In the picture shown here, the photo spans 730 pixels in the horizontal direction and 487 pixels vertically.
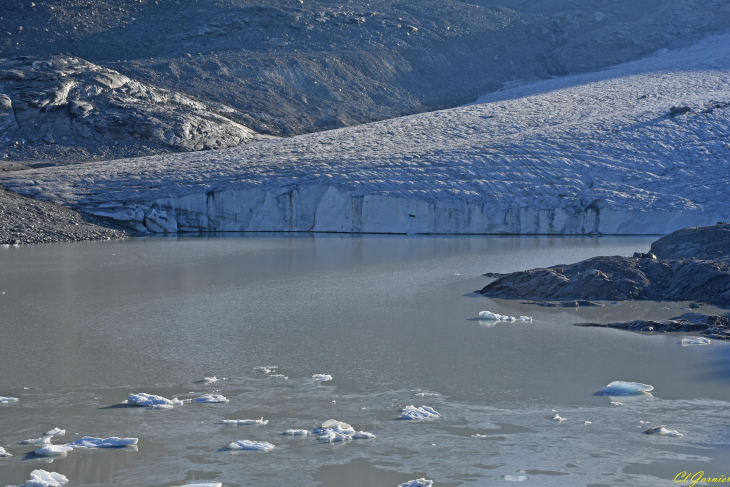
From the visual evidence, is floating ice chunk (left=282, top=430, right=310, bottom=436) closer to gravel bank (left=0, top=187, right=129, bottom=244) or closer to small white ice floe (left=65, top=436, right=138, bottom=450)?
small white ice floe (left=65, top=436, right=138, bottom=450)

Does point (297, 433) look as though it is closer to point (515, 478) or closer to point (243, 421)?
point (243, 421)

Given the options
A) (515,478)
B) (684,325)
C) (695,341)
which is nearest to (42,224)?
(684,325)

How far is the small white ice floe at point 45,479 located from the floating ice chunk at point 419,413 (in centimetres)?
178

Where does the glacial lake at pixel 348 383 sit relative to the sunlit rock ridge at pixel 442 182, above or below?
below

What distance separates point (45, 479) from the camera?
2980 mm

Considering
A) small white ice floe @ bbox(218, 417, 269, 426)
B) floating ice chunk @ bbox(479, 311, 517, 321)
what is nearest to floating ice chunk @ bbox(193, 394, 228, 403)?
small white ice floe @ bbox(218, 417, 269, 426)

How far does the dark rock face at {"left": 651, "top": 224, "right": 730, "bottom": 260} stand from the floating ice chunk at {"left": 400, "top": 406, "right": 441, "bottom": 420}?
23.8 ft

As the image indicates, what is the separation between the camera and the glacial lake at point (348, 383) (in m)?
3.20

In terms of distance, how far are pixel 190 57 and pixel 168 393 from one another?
30.0m

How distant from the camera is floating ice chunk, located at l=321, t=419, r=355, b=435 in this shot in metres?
3.61

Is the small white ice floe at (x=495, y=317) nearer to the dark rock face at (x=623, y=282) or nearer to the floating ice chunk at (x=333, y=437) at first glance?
the dark rock face at (x=623, y=282)

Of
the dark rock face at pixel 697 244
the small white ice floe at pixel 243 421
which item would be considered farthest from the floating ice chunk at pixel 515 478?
the dark rock face at pixel 697 244

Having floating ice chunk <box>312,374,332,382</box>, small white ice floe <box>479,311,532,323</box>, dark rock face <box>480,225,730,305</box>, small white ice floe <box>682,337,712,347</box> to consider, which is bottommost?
floating ice chunk <box>312,374,332,382</box>

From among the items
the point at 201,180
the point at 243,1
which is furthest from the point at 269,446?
the point at 243,1
